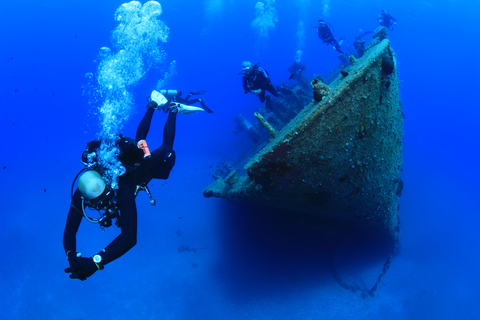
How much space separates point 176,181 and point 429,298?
13.8m

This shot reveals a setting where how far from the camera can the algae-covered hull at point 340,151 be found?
129 inches

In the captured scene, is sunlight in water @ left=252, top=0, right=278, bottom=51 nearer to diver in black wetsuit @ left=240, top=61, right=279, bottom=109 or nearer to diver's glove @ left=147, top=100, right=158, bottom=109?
diver in black wetsuit @ left=240, top=61, right=279, bottom=109

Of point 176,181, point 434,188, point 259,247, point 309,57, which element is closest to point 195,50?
point 309,57

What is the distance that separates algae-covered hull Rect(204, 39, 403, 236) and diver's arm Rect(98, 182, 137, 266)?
1654mm

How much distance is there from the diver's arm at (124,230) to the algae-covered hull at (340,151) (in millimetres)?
1654

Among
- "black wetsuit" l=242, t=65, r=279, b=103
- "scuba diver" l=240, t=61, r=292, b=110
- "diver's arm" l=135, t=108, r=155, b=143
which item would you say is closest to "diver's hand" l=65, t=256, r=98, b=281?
"diver's arm" l=135, t=108, r=155, b=143

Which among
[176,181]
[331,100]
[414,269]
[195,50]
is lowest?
[414,269]

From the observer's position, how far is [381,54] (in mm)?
3404

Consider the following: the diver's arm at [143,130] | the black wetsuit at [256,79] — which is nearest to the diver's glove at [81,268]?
the diver's arm at [143,130]

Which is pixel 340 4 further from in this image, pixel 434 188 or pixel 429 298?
pixel 429 298

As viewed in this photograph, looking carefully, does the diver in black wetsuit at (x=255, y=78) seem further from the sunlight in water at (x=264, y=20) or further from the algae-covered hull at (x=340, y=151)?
the sunlight in water at (x=264, y=20)

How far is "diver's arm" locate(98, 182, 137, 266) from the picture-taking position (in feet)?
7.98

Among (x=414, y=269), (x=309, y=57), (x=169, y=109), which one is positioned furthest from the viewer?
(x=309, y=57)

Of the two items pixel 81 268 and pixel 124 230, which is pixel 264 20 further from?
pixel 81 268
